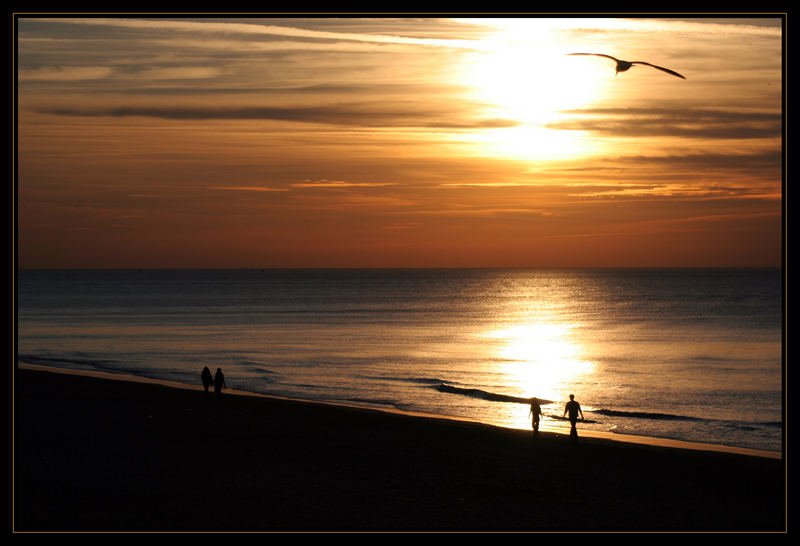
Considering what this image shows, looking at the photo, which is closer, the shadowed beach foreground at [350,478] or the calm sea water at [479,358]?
the shadowed beach foreground at [350,478]

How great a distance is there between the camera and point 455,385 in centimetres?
4359

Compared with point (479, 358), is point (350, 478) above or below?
below

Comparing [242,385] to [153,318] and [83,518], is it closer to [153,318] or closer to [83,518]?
[83,518]

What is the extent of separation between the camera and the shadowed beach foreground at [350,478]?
14.8 meters

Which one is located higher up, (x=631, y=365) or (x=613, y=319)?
(x=613, y=319)

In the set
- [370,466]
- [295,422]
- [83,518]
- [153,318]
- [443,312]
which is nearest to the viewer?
[83,518]

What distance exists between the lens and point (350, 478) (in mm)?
17906

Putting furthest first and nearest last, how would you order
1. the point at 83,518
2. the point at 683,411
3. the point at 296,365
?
1. the point at 296,365
2. the point at 683,411
3. the point at 83,518

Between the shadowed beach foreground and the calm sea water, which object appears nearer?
the shadowed beach foreground

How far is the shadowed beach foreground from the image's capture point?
14781 millimetres

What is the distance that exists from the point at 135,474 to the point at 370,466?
5.26 meters
